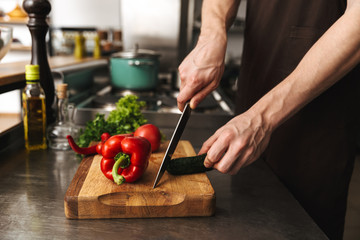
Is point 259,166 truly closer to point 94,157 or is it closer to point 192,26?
point 94,157

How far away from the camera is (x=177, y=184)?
833mm

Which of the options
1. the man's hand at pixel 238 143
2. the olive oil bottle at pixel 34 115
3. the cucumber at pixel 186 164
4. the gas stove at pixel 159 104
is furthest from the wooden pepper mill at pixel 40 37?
the man's hand at pixel 238 143

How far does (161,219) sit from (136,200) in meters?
0.07

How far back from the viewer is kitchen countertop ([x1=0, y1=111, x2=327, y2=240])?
0.70 metres

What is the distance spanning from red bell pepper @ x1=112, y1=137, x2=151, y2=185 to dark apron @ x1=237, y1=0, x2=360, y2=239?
0.52 metres

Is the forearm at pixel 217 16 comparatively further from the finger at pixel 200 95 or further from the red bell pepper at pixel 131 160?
the red bell pepper at pixel 131 160

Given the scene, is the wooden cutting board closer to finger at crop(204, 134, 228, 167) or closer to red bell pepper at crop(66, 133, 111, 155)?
finger at crop(204, 134, 228, 167)

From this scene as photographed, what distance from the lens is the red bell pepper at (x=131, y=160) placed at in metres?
0.82

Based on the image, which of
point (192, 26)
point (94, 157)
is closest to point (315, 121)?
point (94, 157)

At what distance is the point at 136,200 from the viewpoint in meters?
0.76

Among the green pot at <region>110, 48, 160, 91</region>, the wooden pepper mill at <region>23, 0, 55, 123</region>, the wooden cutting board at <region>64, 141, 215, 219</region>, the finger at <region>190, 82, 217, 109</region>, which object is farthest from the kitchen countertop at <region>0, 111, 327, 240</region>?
the green pot at <region>110, 48, 160, 91</region>

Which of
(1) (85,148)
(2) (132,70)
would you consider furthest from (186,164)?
(2) (132,70)

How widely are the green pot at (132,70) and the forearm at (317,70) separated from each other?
3.66 ft

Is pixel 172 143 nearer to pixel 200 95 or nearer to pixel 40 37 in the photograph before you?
pixel 200 95
